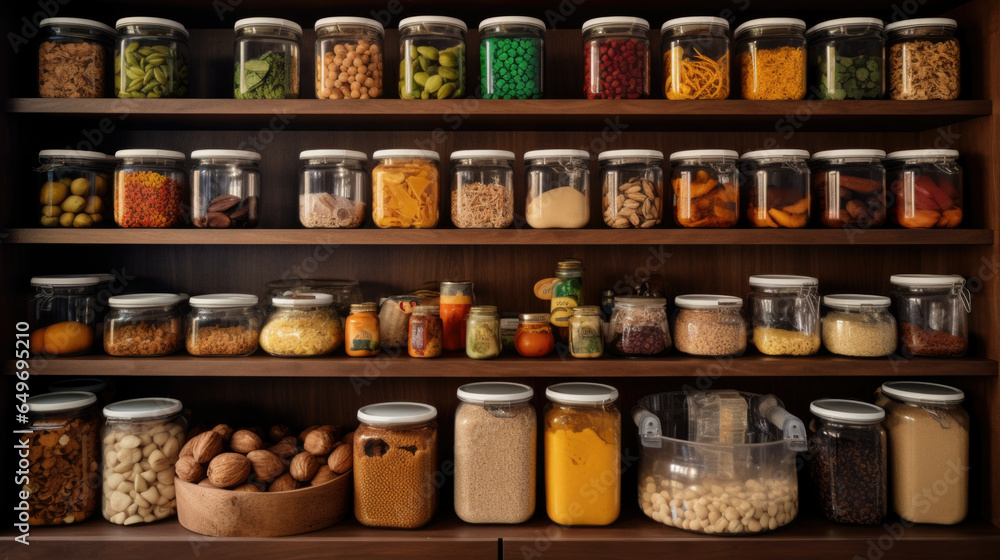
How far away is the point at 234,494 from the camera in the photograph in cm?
145

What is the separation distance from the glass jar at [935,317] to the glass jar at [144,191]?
1920 mm

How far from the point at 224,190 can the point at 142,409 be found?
59cm

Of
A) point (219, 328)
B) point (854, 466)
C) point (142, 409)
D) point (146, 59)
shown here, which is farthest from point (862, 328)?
point (146, 59)

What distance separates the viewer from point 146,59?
1.57 metres

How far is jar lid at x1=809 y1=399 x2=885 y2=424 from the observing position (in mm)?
1499

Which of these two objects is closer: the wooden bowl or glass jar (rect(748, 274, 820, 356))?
the wooden bowl

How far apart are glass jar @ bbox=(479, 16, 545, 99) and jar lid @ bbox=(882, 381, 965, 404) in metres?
1.18

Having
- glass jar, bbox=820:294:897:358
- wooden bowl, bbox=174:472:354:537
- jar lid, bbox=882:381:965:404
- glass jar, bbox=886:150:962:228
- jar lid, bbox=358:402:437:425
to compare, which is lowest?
wooden bowl, bbox=174:472:354:537

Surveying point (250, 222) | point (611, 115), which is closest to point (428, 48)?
point (611, 115)

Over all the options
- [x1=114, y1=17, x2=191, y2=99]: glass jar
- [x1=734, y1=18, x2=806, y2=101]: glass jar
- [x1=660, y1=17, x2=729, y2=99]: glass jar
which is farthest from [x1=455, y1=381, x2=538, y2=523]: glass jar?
[x1=114, y1=17, x2=191, y2=99]: glass jar

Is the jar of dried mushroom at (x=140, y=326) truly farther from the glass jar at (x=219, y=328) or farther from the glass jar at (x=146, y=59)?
the glass jar at (x=146, y=59)

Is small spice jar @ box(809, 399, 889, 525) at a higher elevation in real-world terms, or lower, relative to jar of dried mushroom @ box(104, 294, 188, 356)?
lower

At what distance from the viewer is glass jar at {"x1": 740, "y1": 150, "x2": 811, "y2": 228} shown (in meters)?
1.58

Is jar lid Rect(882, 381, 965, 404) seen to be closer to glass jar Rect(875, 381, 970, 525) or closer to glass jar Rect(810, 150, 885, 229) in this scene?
glass jar Rect(875, 381, 970, 525)
